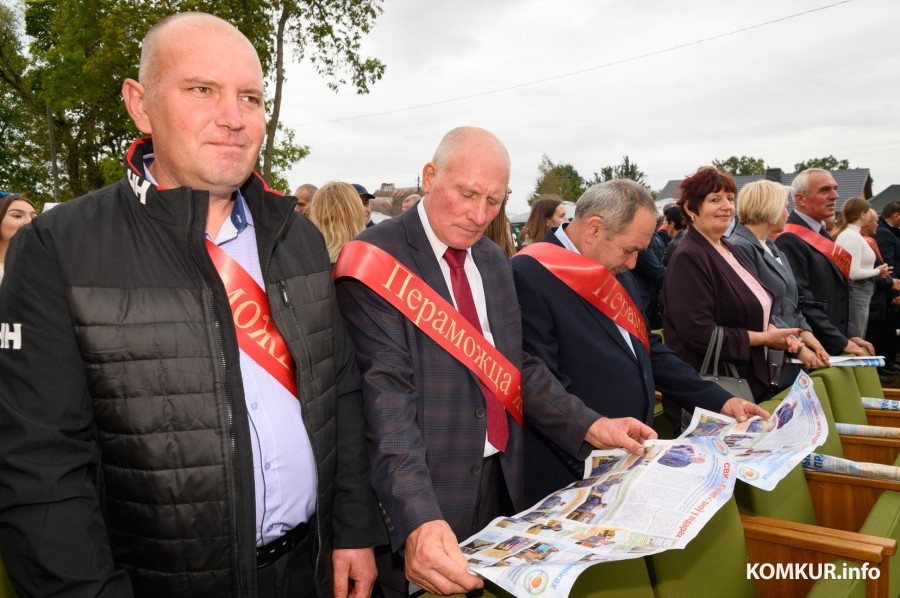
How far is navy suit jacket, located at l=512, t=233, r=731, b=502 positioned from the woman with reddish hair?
35.3 inches

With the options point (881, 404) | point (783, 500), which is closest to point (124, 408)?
point (783, 500)

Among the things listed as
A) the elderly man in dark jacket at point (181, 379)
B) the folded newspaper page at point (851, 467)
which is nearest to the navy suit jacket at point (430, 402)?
the elderly man in dark jacket at point (181, 379)

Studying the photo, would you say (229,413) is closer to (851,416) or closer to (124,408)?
(124,408)

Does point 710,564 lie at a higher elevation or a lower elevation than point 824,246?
lower

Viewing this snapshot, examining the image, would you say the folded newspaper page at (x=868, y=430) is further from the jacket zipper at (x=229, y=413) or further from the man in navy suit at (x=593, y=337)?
the jacket zipper at (x=229, y=413)

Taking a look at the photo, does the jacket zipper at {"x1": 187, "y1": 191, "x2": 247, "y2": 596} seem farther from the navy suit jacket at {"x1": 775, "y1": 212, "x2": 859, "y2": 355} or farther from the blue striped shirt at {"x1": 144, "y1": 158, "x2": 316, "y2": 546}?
the navy suit jacket at {"x1": 775, "y1": 212, "x2": 859, "y2": 355}

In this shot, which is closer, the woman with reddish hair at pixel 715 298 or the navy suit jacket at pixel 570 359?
the navy suit jacket at pixel 570 359

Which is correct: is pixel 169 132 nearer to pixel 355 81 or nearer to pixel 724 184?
pixel 724 184

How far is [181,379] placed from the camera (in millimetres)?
1249

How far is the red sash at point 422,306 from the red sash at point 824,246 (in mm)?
3947

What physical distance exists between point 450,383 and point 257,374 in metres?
0.60

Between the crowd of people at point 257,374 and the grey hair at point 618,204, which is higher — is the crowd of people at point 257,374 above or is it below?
below

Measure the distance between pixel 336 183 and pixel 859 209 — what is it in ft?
18.1

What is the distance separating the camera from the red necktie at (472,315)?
6.28 ft
